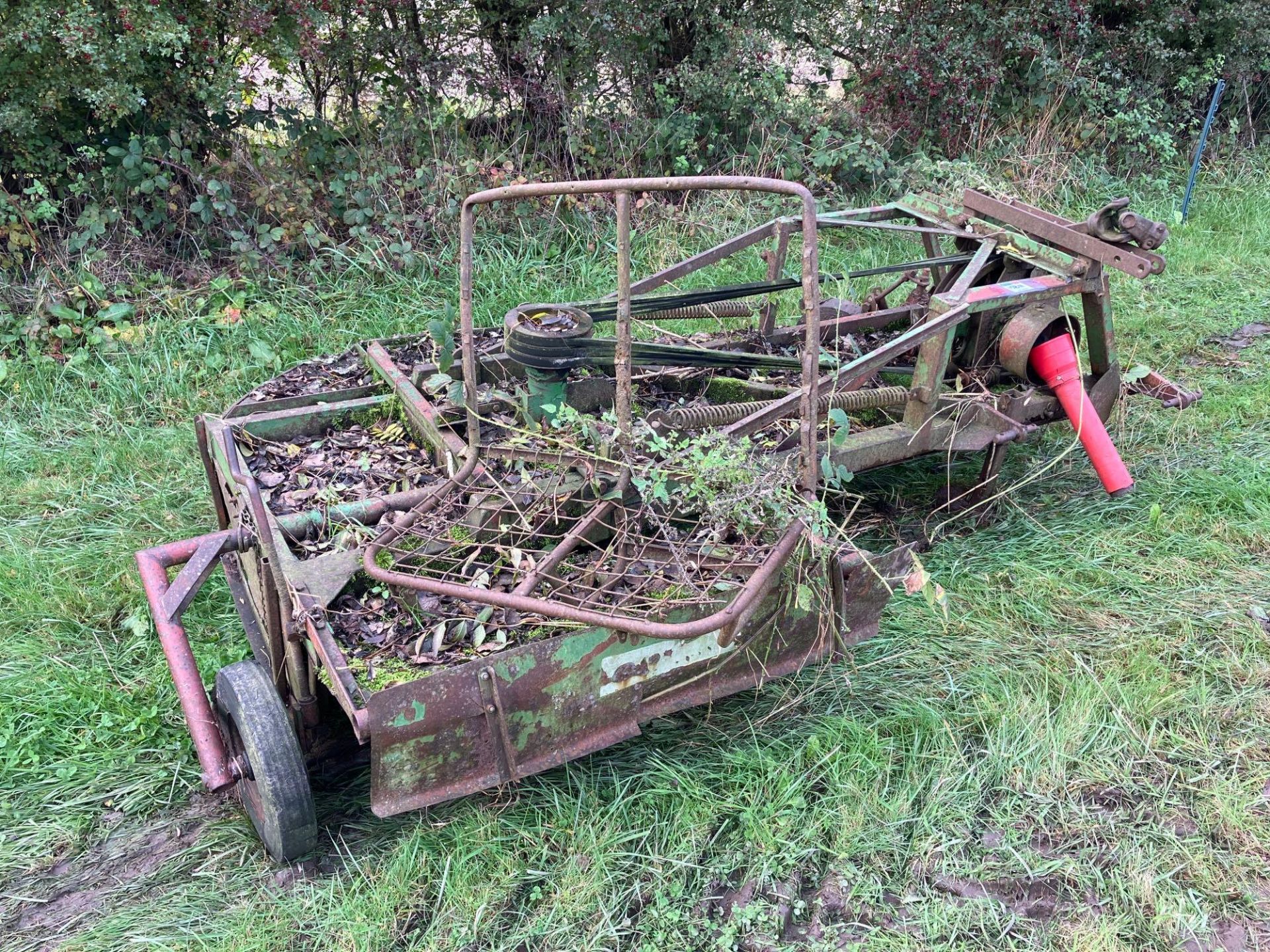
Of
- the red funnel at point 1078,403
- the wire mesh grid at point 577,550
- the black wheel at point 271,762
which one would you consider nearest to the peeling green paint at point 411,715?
the wire mesh grid at point 577,550

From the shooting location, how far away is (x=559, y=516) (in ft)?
9.80

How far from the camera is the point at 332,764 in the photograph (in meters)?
3.09

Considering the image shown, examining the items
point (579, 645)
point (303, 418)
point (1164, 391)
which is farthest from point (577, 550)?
point (1164, 391)

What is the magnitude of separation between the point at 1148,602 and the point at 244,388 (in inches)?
179

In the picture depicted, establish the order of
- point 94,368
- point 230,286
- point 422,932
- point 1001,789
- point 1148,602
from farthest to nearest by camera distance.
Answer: point 230,286, point 94,368, point 1148,602, point 1001,789, point 422,932

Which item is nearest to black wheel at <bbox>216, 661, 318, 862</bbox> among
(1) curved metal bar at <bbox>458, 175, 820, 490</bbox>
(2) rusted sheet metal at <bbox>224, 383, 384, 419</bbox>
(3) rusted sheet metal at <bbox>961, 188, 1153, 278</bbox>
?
(1) curved metal bar at <bbox>458, 175, 820, 490</bbox>

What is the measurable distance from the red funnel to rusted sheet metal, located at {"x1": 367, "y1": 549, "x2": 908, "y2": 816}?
1413 millimetres

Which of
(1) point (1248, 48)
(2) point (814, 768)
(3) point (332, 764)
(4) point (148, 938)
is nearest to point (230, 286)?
(3) point (332, 764)

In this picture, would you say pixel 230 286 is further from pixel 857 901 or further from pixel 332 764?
pixel 857 901

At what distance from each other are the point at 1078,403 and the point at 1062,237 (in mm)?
709

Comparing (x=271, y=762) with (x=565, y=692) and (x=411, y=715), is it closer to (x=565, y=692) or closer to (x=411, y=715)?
(x=411, y=715)

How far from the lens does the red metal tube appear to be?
2.62m

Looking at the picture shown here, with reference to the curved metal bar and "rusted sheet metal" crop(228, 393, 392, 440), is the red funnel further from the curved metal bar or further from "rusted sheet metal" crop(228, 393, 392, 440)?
"rusted sheet metal" crop(228, 393, 392, 440)

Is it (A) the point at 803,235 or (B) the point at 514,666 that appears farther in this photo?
(A) the point at 803,235
